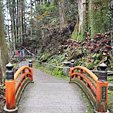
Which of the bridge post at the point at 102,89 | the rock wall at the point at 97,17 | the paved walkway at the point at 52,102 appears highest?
the rock wall at the point at 97,17

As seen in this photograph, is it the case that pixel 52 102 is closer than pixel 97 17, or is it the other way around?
pixel 52 102

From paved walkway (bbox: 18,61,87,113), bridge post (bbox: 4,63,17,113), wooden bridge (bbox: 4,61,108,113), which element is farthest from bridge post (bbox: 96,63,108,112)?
bridge post (bbox: 4,63,17,113)

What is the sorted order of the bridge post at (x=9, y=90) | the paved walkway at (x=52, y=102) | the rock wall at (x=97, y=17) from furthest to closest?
the rock wall at (x=97, y=17), the paved walkway at (x=52, y=102), the bridge post at (x=9, y=90)

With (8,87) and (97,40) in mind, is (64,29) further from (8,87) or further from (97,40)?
(8,87)

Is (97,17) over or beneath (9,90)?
over

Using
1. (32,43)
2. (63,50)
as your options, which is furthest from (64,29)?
(32,43)

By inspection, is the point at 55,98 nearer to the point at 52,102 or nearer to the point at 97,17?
the point at 52,102


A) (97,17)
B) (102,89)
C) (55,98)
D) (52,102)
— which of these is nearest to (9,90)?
(52,102)

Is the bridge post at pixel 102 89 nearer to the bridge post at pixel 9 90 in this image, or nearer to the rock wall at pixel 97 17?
the bridge post at pixel 9 90

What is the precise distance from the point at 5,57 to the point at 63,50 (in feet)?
A: 28.5

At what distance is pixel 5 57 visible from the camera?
796cm

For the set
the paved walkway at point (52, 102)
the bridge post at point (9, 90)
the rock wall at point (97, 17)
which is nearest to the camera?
the bridge post at point (9, 90)

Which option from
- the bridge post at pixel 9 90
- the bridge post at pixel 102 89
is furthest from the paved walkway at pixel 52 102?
the bridge post at pixel 102 89

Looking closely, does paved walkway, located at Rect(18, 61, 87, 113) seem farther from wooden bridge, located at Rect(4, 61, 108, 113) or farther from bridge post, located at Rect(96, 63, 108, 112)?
bridge post, located at Rect(96, 63, 108, 112)
